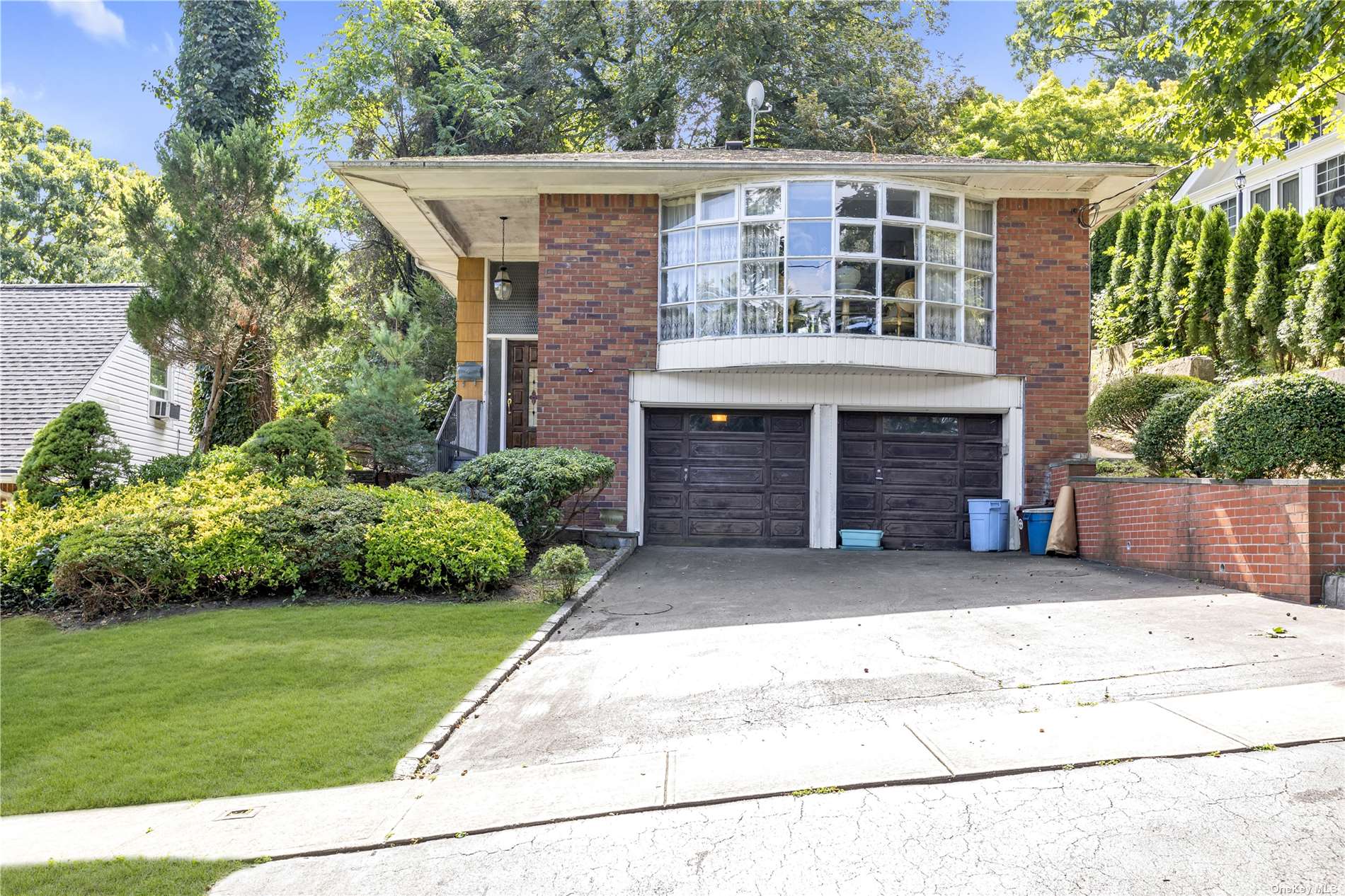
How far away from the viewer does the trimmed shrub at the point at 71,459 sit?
448 inches

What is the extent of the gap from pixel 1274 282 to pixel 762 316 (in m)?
11.0

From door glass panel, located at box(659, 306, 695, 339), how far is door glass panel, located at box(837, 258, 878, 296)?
7.37ft

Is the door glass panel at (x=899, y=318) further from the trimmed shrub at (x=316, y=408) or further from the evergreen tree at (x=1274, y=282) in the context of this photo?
the trimmed shrub at (x=316, y=408)

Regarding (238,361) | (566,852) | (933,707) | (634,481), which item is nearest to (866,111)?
(634,481)

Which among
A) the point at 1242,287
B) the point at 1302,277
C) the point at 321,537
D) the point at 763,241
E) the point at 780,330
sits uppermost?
the point at 1242,287

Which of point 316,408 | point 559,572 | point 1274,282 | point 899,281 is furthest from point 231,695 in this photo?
point 1274,282

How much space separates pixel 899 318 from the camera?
1332 centimetres

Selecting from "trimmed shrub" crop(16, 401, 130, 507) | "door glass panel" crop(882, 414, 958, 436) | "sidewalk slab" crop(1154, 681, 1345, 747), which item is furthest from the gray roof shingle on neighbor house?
"sidewalk slab" crop(1154, 681, 1345, 747)

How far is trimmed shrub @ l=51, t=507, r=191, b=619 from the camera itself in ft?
30.4

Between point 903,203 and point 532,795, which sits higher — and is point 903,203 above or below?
above

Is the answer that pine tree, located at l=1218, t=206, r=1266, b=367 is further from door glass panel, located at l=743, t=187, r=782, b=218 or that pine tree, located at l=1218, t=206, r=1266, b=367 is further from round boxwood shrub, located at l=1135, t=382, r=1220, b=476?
door glass panel, located at l=743, t=187, r=782, b=218

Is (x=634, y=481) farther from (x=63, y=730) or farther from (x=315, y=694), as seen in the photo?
(x=63, y=730)

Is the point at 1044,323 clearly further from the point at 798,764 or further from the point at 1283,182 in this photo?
the point at 1283,182

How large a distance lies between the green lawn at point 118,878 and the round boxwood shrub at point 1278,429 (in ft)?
A: 30.7
